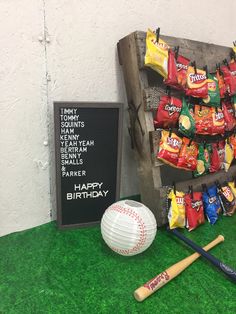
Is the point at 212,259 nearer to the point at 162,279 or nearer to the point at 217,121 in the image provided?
the point at 162,279

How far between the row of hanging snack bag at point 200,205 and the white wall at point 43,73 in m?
0.60

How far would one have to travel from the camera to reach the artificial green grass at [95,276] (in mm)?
924

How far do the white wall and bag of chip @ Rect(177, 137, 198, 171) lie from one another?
1.39 ft

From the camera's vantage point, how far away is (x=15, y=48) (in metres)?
1.15

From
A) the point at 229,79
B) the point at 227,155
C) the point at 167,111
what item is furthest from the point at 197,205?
the point at 229,79

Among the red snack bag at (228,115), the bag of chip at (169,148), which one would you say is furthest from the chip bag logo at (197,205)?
the red snack bag at (228,115)

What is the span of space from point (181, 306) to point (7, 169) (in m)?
0.88

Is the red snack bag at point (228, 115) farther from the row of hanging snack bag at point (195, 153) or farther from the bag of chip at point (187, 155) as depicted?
the bag of chip at point (187, 155)

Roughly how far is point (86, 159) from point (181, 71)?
62 cm

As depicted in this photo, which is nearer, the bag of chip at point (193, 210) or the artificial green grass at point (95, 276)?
the artificial green grass at point (95, 276)

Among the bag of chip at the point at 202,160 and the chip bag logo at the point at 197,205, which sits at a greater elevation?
the bag of chip at the point at 202,160

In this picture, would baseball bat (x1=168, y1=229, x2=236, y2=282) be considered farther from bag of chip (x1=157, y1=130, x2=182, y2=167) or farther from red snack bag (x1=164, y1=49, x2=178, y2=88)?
red snack bag (x1=164, y1=49, x2=178, y2=88)

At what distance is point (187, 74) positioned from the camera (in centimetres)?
136

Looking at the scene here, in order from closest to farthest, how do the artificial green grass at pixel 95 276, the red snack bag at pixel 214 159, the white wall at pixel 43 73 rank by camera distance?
1. the artificial green grass at pixel 95 276
2. the white wall at pixel 43 73
3. the red snack bag at pixel 214 159
